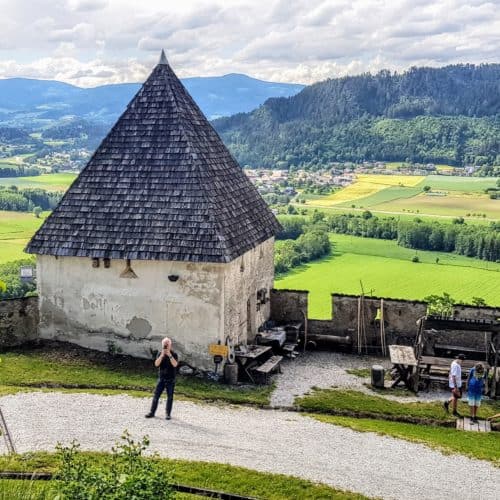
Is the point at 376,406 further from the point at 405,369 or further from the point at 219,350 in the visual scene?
the point at 219,350

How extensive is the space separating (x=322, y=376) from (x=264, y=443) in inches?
236

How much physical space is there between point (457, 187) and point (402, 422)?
99.8 m

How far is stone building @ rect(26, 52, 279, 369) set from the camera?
17844 mm

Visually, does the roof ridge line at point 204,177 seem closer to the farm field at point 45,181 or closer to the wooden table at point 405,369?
the wooden table at point 405,369

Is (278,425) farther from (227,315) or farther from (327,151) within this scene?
(327,151)

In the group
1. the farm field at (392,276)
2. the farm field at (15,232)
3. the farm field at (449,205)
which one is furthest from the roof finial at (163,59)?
the farm field at (449,205)

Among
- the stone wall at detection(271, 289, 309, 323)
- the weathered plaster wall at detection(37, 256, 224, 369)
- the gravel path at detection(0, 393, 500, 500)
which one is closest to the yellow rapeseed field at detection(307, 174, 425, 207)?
the stone wall at detection(271, 289, 309, 323)

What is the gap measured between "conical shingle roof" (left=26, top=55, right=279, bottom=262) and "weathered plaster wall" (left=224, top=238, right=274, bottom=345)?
2.15 feet

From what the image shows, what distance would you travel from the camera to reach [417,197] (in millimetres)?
101500

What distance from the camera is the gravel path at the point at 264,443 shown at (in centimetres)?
1170

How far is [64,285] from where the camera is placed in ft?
63.2

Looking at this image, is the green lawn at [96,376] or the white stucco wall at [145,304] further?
the white stucco wall at [145,304]

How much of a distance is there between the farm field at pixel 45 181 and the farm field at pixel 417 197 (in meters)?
36.7

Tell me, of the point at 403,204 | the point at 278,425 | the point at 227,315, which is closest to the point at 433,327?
the point at 227,315
